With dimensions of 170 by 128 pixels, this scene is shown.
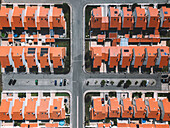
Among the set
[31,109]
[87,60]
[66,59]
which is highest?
[66,59]

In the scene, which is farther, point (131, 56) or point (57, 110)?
point (131, 56)

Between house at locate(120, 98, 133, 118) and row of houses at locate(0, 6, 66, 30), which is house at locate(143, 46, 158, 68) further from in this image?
row of houses at locate(0, 6, 66, 30)

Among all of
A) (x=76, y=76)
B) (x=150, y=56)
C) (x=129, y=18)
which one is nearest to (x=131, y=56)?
(x=150, y=56)

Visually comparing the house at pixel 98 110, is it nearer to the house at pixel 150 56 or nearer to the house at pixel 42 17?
the house at pixel 150 56

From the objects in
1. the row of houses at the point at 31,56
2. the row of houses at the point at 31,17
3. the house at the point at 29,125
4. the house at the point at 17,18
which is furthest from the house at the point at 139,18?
the house at the point at 29,125

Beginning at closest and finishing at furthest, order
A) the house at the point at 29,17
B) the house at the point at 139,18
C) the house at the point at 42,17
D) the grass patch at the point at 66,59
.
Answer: the house at the point at 42,17 → the house at the point at 29,17 → the house at the point at 139,18 → the grass patch at the point at 66,59

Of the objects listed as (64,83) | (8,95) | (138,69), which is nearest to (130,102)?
(138,69)

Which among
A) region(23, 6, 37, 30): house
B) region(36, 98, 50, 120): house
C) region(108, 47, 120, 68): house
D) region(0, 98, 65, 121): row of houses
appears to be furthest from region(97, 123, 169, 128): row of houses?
region(23, 6, 37, 30): house

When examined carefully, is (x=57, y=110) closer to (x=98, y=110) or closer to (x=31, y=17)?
(x=98, y=110)
